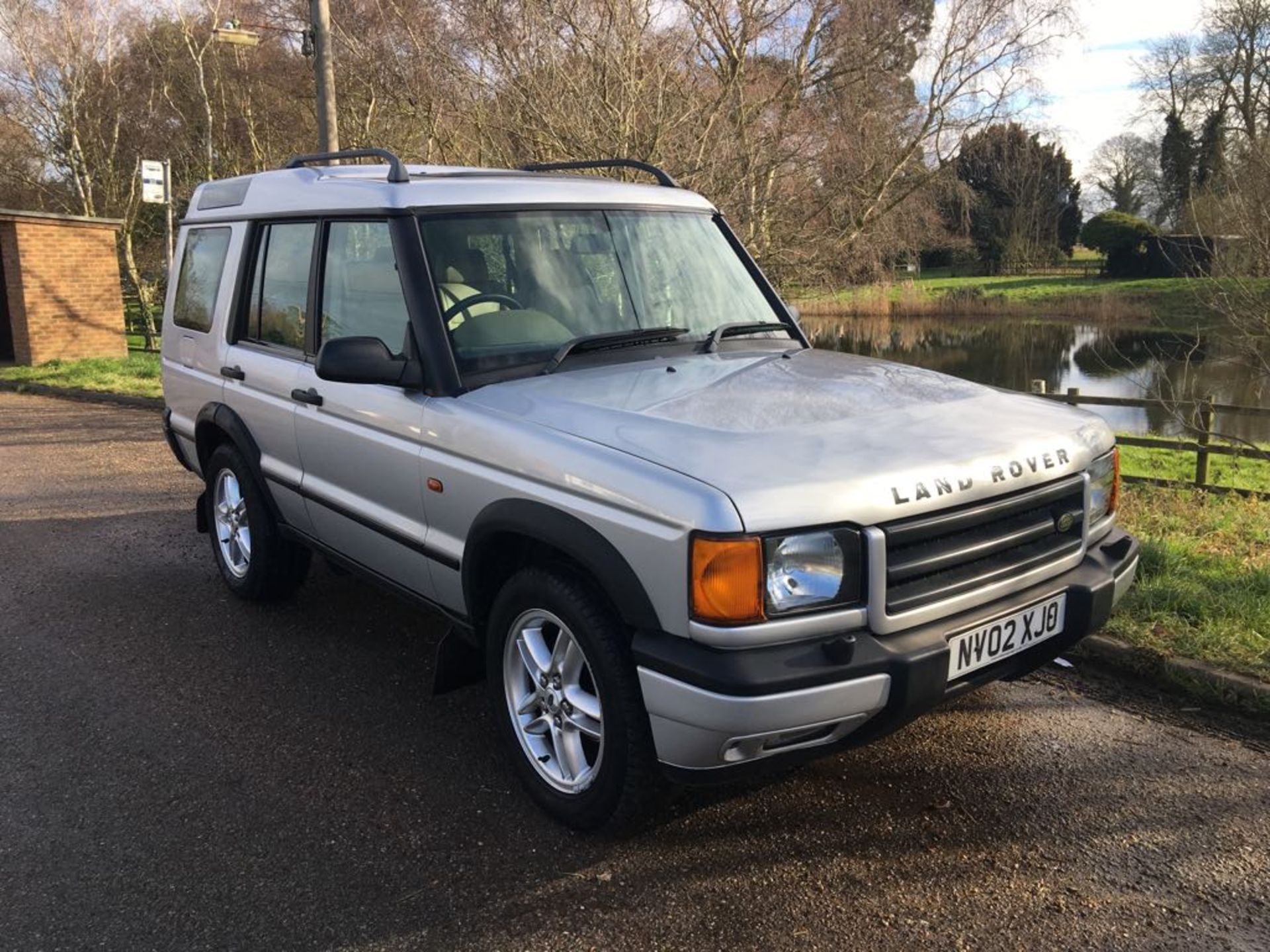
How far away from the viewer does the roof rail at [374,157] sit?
3.83 metres

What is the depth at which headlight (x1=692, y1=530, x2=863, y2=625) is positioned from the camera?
250cm

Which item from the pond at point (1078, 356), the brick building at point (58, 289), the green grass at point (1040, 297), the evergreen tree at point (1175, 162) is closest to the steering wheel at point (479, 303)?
the pond at point (1078, 356)

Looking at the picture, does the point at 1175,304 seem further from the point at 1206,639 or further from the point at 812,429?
the point at 812,429

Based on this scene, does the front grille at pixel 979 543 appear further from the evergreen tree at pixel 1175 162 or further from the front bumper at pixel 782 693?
the evergreen tree at pixel 1175 162

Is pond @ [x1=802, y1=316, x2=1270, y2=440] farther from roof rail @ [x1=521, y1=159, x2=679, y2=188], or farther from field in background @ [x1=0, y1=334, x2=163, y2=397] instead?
field in background @ [x1=0, y1=334, x2=163, y2=397]

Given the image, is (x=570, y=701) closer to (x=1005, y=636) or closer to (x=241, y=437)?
(x=1005, y=636)

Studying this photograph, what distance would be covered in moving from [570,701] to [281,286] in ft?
8.53

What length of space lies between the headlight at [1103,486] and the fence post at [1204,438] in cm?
774

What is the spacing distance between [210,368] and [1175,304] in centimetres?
1120

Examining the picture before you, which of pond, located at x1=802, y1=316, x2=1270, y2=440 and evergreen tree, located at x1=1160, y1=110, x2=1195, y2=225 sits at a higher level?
evergreen tree, located at x1=1160, y1=110, x2=1195, y2=225

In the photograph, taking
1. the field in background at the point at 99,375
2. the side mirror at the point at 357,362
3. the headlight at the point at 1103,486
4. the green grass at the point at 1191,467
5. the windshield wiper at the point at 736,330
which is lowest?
the green grass at the point at 1191,467

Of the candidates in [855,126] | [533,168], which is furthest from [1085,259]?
[533,168]

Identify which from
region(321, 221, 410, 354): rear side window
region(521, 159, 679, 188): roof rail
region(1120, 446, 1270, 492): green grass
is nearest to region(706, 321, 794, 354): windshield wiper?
region(521, 159, 679, 188): roof rail

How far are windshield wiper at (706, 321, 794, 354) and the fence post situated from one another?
781 cm
